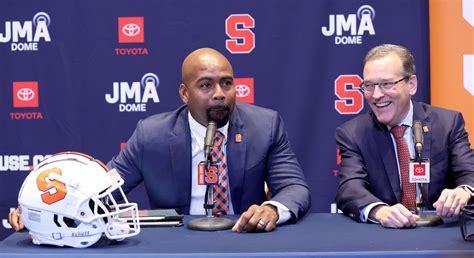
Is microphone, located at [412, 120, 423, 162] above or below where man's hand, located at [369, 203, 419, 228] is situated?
above

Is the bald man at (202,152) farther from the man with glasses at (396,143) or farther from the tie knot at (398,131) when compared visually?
the tie knot at (398,131)

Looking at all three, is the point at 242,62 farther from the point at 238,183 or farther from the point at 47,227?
the point at 47,227

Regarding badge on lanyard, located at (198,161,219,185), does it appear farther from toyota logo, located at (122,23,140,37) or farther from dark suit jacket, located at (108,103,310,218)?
toyota logo, located at (122,23,140,37)

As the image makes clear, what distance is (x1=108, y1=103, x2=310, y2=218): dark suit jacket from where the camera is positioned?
11.0ft

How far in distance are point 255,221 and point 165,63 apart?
2.20 m

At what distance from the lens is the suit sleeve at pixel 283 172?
10.2ft

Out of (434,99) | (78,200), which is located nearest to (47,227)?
(78,200)

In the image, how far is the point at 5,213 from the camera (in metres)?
4.71

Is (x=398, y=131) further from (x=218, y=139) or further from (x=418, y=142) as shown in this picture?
(x=218, y=139)

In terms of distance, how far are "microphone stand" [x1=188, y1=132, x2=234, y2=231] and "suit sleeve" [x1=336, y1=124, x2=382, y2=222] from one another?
56 cm

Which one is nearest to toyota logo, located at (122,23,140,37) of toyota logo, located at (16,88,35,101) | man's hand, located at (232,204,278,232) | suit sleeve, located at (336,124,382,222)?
toyota logo, located at (16,88,35,101)

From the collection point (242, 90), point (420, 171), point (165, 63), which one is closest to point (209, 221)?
point (420, 171)

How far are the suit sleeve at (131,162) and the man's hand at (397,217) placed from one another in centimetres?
125

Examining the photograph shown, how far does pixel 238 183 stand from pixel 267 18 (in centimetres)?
156
